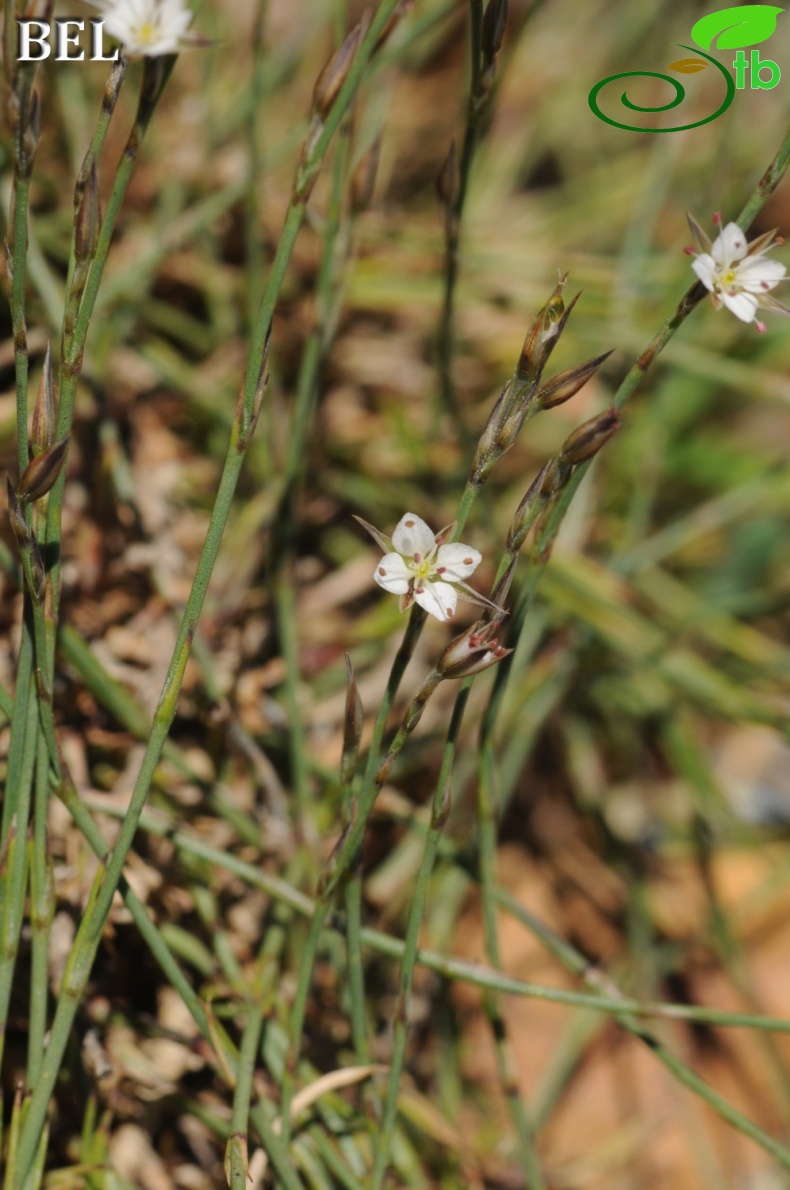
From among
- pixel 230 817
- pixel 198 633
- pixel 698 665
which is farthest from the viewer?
pixel 698 665

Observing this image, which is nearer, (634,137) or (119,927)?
(119,927)

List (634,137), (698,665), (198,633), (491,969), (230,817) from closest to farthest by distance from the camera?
(491,969), (230,817), (198,633), (698,665), (634,137)

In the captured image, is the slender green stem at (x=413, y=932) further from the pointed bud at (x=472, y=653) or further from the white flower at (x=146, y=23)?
the white flower at (x=146, y=23)

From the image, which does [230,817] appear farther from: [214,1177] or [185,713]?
[214,1177]

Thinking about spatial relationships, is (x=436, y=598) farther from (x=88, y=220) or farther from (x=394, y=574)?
(x=88, y=220)

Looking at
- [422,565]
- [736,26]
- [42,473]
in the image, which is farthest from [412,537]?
[736,26]

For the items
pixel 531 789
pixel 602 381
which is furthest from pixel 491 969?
pixel 602 381
